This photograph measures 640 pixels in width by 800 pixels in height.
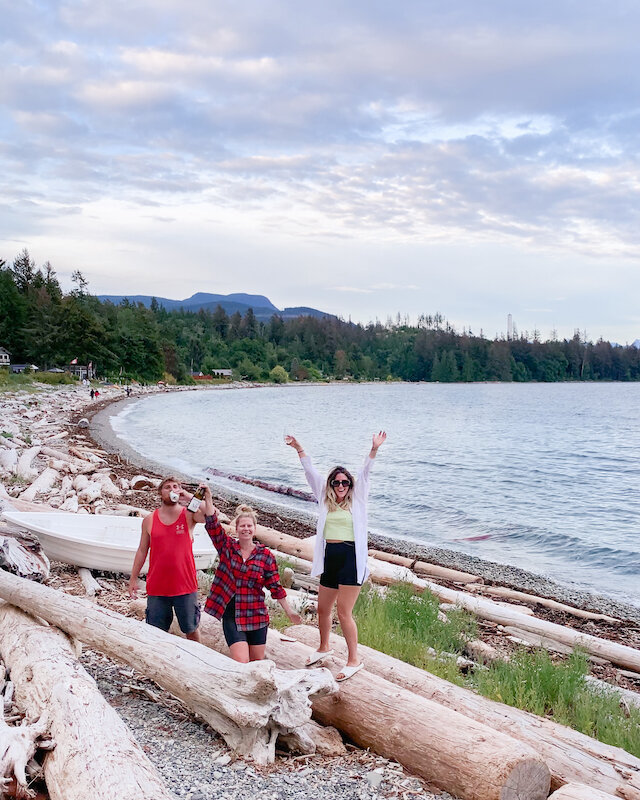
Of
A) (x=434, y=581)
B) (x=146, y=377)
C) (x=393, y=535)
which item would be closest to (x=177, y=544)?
(x=434, y=581)

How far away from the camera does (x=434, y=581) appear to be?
40.3ft

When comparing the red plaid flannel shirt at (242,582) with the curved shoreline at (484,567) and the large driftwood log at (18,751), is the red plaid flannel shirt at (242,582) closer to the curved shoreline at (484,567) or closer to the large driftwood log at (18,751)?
the large driftwood log at (18,751)

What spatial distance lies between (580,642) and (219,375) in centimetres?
14349

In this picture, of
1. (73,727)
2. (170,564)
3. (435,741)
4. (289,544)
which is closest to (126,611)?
(170,564)

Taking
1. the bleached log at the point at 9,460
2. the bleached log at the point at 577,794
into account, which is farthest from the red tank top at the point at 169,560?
the bleached log at the point at 9,460

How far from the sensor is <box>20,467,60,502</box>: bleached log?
560 inches

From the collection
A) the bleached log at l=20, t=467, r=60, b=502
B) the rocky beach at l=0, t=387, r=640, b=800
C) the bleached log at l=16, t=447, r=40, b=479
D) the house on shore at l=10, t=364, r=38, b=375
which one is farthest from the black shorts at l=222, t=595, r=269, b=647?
the house on shore at l=10, t=364, r=38, b=375

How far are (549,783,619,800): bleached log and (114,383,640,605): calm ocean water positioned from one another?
1074 cm

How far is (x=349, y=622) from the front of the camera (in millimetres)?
5461

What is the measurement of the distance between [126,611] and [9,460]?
40.0 feet

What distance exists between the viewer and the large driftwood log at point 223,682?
14.4ft

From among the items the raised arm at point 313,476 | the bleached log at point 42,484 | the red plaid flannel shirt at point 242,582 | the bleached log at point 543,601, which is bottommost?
the bleached log at point 543,601

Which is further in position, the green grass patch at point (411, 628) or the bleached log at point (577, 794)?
the green grass patch at point (411, 628)

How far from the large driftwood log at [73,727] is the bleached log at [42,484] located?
9.17 metres
